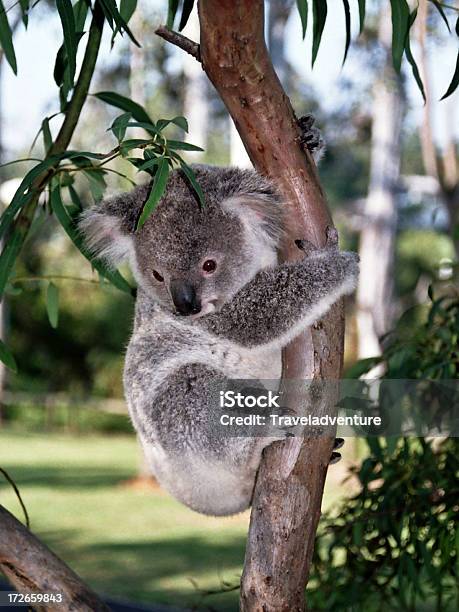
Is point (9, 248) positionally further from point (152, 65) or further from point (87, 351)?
point (87, 351)

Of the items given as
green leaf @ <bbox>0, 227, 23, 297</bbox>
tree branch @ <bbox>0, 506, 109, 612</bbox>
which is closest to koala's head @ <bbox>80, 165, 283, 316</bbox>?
green leaf @ <bbox>0, 227, 23, 297</bbox>

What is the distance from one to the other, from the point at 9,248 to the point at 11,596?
2.67 feet

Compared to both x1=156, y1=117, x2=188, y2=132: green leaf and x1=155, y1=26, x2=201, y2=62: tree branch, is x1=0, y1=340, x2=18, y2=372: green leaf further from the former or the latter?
x1=155, y1=26, x2=201, y2=62: tree branch

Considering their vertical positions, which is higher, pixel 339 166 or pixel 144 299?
pixel 339 166

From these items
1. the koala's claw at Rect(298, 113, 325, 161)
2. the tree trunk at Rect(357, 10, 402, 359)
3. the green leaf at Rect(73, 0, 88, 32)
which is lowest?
the koala's claw at Rect(298, 113, 325, 161)

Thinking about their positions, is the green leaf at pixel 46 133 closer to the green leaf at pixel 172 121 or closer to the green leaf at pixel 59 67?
the green leaf at pixel 59 67

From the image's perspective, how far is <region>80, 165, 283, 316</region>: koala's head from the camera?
67.2 inches

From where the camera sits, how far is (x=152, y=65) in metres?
10.2

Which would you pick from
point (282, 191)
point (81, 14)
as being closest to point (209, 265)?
point (282, 191)

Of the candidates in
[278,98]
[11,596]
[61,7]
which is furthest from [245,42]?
[11,596]

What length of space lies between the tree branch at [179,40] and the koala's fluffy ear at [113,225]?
48cm

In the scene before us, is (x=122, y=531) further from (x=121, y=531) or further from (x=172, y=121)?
(x=172, y=121)

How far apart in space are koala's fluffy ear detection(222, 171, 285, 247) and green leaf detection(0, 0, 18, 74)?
1.67 feet

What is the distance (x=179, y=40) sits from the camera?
1.41 metres
